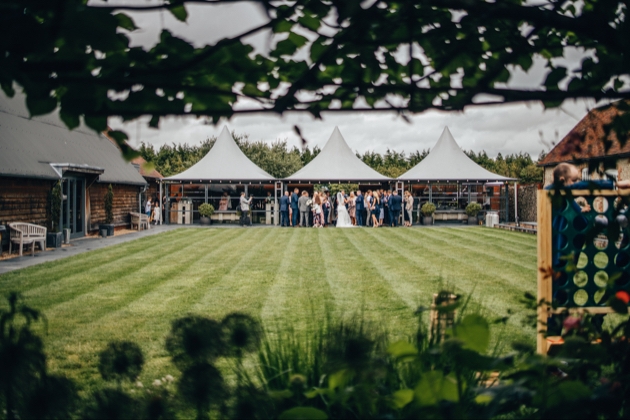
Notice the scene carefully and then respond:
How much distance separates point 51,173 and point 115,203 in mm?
7986

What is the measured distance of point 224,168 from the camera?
101 ft

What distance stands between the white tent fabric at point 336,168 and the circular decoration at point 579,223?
2433 cm

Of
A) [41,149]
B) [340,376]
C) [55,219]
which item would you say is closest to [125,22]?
[340,376]

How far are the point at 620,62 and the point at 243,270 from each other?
33.2 feet

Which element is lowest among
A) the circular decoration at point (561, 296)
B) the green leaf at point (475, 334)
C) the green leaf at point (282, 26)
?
the circular decoration at point (561, 296)

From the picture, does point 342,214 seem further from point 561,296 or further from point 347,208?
point 561,296

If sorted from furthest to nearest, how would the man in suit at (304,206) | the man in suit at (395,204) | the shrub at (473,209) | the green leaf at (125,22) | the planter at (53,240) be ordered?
1. the shrub at (473,209)
2. the man in suit at (304,206)
3. the man in suit at (395,204)
4. the planter at (53,240)
5. the green leaf at (125,22)

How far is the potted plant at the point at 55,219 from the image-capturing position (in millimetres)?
16734

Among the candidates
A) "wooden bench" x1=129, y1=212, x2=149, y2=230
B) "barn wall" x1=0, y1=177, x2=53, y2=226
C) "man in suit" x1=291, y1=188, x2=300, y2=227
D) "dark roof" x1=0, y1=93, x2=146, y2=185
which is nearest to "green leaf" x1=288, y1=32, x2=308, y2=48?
"dark roof" x1=0, y1=93, x2=146, y2=185

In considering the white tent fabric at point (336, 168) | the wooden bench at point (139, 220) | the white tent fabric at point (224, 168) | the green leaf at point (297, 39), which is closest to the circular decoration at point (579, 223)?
the green leaf at point (297, 39)

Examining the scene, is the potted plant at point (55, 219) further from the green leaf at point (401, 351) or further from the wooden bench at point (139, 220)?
the green leaf at point (401, 351)

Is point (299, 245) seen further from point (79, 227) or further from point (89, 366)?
point (89, 366)

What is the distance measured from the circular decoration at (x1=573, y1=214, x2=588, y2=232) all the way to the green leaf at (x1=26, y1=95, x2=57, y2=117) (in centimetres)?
432

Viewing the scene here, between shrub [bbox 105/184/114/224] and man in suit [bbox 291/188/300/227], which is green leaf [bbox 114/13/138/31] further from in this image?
man in suit [bbox 291/188/300/227]
